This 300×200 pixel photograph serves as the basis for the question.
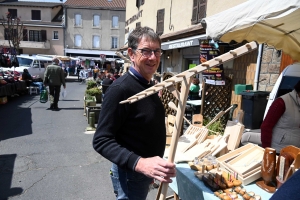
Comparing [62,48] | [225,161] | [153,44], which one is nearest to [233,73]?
[225,161]

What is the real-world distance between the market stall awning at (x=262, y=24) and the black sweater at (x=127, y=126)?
129cm

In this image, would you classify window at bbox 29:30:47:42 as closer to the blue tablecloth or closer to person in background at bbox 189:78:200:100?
person in background at bbox 189:78:200:100

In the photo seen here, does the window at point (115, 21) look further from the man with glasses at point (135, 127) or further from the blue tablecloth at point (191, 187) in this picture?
the man with glasses at point (135, 127)

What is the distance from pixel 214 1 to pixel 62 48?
3228cm

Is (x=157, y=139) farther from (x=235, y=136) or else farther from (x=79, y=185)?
(x=79, y=185)

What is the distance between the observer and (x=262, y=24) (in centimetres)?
282

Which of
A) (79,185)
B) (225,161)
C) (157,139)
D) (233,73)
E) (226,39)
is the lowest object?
(79,185)

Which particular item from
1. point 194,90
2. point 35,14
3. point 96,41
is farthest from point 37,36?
point 194,90

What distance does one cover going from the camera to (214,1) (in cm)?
788

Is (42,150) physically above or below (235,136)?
below

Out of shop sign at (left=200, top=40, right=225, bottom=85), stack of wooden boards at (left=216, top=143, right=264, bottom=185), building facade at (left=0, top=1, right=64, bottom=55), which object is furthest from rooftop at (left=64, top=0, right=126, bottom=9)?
stack of wooden boards at (left=216, top=143, right=264, bottom=185)

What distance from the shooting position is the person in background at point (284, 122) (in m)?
2.68

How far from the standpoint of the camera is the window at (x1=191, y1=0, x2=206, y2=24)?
848 centimetres

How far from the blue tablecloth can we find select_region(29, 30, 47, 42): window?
38.3 metres
